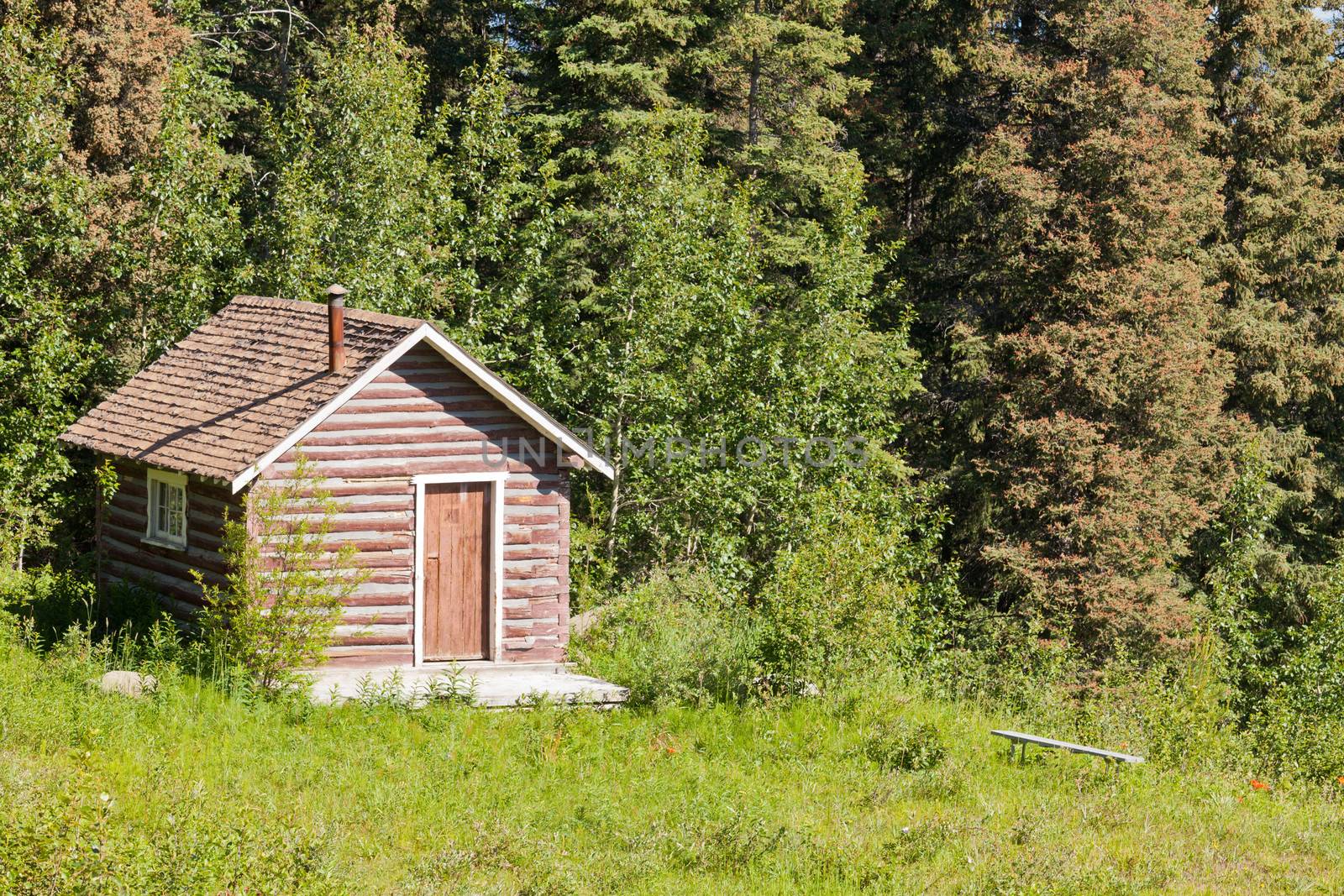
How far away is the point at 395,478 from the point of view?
638 inches

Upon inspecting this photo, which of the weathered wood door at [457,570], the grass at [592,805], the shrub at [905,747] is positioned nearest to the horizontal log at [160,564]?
the grass at [592,805]

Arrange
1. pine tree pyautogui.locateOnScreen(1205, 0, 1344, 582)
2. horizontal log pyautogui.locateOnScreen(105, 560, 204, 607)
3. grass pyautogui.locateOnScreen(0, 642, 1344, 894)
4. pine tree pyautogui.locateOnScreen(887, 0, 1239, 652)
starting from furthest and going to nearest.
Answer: pine tree pyautogui.locateOnScreen(1205, 0, 1344, 582)
pine tree pyautogui.locateOnScreen(887, 0, 1239, 652)
horizontal log pyautogui.locateOnScreen(105, 560, 204, 607)
grass pyautogui.locateOnScreen(0, 642, 1344, 894)

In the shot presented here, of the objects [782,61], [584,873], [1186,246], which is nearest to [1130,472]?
[1186,246]

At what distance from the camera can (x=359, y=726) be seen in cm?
1349

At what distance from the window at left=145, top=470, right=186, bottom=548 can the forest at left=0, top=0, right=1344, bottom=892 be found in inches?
55.5

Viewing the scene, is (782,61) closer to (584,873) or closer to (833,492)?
(833,492)

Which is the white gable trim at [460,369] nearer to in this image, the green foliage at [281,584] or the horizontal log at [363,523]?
the green foliage at [281,584]

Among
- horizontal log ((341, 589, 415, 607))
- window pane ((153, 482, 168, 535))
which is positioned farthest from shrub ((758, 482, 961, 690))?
window pane ((153, 482, 168, 535))

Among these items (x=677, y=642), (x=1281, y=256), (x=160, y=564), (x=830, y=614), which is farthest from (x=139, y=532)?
(x=1281, y=256)

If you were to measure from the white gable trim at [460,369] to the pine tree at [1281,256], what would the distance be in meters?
16.3

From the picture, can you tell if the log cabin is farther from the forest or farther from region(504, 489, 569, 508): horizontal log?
the forest

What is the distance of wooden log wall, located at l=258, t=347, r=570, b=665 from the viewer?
16000mm

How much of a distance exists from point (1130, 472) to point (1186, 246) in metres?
5.18

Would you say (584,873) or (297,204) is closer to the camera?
(584,873)
